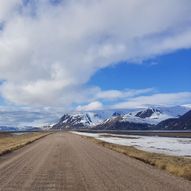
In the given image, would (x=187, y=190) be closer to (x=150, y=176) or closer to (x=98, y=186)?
(x=98, y=186)

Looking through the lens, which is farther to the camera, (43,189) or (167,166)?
(167,166)

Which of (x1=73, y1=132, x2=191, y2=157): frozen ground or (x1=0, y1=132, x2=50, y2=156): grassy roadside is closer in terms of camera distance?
(x1=0, y1=132, x2=50, y2=156): grassy roadside

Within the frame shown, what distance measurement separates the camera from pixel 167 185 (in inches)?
586

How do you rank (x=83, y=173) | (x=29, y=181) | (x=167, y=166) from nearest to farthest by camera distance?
Answer: (x=29, y=181) < (x=83, y=173) < (x=167, y=166)

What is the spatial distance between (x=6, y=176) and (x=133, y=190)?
749cm

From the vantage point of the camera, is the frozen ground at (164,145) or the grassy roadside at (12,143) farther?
the frozen ground at (164,145)

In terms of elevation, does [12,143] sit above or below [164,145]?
above

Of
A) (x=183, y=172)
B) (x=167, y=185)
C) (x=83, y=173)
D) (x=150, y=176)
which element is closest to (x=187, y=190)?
(x=167, y=185)

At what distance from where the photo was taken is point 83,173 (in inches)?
773

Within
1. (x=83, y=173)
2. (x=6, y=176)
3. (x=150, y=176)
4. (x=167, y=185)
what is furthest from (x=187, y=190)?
(x=6, y=176)

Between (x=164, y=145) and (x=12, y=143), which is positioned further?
(x=12, y=143)

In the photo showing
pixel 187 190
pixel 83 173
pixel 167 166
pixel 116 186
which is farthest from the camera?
pixel 167 166

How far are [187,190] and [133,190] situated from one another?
Result: 1847mm

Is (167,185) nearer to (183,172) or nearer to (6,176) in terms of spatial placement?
(183,172)
